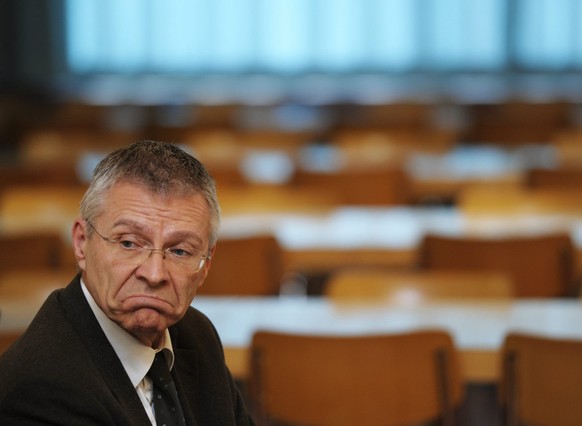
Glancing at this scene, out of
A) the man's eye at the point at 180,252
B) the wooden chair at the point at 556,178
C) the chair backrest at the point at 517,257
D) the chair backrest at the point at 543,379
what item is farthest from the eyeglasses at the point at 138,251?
the wooden chair at the point at 556,178

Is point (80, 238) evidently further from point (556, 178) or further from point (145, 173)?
point (556, 178)

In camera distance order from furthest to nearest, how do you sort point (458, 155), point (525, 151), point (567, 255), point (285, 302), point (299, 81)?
point (299, 81) < point (525, 151) < point (458, 155) < point (567, 255) < point (285, 302)

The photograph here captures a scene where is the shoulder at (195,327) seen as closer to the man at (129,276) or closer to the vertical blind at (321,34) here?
the man at (129,276)

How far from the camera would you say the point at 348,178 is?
6688 millimetres

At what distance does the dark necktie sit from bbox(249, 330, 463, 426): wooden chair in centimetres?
107

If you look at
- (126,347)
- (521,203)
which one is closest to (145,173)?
(126,347)

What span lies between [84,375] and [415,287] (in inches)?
87.6

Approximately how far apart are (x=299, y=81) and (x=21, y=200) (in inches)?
239

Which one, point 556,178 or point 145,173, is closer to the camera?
point 145,173

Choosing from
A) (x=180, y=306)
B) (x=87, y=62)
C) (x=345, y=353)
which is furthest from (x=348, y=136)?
(x=180, y=306)

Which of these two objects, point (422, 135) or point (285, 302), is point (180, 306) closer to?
point (285, 302)

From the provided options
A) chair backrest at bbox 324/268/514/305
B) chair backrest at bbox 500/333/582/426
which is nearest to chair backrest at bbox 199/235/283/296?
chair backrest at bbox 324/268/514/305

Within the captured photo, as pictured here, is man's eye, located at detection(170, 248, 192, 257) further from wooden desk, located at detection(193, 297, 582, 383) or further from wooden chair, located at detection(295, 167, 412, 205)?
wooden chair, located at detection(295, 167, 412, 205)

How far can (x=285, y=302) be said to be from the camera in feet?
12.3
